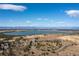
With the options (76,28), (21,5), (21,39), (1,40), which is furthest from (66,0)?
(1,40)

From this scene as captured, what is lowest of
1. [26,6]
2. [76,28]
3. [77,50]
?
[77,50]

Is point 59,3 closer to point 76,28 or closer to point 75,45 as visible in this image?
point 76,28

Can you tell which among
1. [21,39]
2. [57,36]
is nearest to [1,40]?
[21,39]

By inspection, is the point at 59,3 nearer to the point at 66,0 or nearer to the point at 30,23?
the point at 66,0

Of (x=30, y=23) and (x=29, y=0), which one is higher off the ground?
(x=29, y=0)

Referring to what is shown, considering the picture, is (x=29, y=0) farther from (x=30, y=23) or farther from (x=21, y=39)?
(x=21, y=39)

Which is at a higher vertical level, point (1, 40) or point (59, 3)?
point (59, 3)

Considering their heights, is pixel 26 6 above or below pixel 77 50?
above

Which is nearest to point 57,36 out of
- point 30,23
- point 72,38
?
point 72,38
